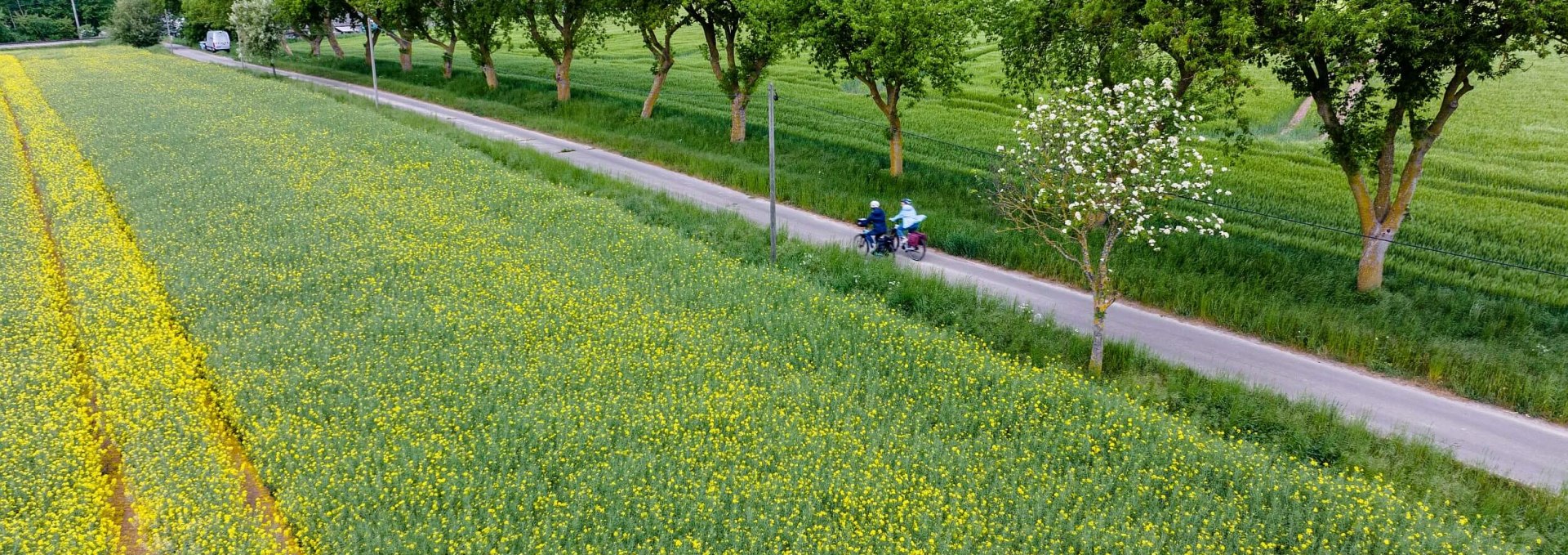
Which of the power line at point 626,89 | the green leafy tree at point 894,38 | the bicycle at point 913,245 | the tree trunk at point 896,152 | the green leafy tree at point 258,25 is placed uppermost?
the green leafy tree at point 258,25

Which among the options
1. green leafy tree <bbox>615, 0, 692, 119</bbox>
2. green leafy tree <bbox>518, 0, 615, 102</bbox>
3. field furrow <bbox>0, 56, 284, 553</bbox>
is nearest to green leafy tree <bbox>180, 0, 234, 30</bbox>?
green leafy tree <bbox>518, 0, 615, 102</bbox>

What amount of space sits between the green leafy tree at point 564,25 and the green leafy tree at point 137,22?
49542 millimetres

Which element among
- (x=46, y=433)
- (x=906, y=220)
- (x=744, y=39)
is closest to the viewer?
(x=46, y=433)

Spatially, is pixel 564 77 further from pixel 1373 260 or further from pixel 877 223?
pixel 1373 260

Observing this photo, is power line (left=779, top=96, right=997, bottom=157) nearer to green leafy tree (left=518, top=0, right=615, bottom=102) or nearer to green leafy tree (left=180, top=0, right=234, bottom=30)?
green leafy tree (left=518, top=0, right=615, bottom=102)

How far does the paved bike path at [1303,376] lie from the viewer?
11102 millimetres

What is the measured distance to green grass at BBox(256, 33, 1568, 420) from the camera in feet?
46.2

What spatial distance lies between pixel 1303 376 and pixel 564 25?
3024cm

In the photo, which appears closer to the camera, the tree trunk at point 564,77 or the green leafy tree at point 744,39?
the green leafy tree at point 744,39

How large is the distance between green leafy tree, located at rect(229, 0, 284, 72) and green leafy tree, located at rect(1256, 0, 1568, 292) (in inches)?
1892

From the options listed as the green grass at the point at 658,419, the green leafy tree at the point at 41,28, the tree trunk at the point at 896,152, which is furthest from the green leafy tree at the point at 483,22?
the green leafy tree at the point at 41,28

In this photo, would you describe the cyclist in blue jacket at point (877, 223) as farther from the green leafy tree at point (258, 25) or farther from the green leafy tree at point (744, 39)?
the green leafy tree at point (258, 25)

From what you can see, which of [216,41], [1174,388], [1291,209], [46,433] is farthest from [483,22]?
[216,41]

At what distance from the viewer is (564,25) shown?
3462 centimetres
